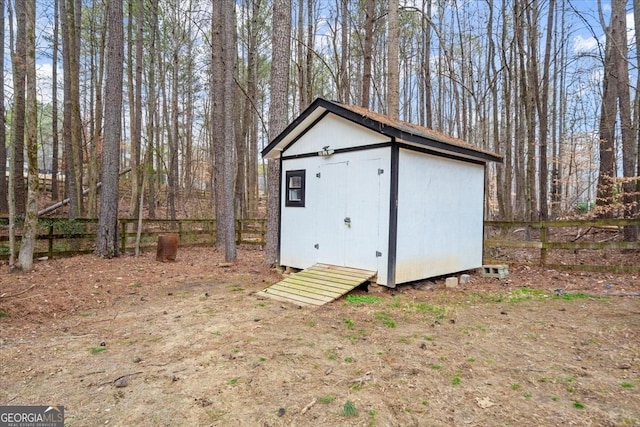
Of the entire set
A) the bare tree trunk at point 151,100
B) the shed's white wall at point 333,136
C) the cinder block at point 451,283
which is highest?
the bare tree trunk at point 151,100

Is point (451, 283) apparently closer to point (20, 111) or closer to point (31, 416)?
point (31, 416)

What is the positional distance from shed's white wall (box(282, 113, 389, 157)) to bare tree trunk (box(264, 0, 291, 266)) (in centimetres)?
85

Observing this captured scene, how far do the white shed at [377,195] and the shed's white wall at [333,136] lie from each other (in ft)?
0.06

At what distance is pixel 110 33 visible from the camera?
8.86 metres

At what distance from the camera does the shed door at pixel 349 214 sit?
609cm

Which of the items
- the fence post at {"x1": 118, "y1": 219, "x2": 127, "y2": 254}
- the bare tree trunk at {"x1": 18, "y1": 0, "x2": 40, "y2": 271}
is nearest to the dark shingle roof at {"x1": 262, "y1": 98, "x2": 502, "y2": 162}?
the bare tree trunk at {"x1": 18, "y1": 0, "x2": 40, "y2": 271}

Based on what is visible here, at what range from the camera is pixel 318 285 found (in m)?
5.87

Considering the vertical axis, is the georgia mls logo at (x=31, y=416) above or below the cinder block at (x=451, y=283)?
below

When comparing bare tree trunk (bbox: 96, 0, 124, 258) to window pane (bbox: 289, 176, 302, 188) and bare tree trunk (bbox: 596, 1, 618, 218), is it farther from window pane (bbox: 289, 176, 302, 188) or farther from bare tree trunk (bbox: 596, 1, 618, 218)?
bare tree trunk (bbox: 596, 1, 618, 218)

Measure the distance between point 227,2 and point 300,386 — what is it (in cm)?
963

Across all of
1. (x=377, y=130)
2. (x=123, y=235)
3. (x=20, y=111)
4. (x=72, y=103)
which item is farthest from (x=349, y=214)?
(x=20, y=111)

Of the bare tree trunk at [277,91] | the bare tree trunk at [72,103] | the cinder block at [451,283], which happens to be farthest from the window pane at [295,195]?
the bare tree trunk at [72,103]

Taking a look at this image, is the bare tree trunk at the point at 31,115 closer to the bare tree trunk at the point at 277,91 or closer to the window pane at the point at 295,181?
the bare tree trunk at the point at 277,91

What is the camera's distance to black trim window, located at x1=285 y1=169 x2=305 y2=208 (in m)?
7.39
